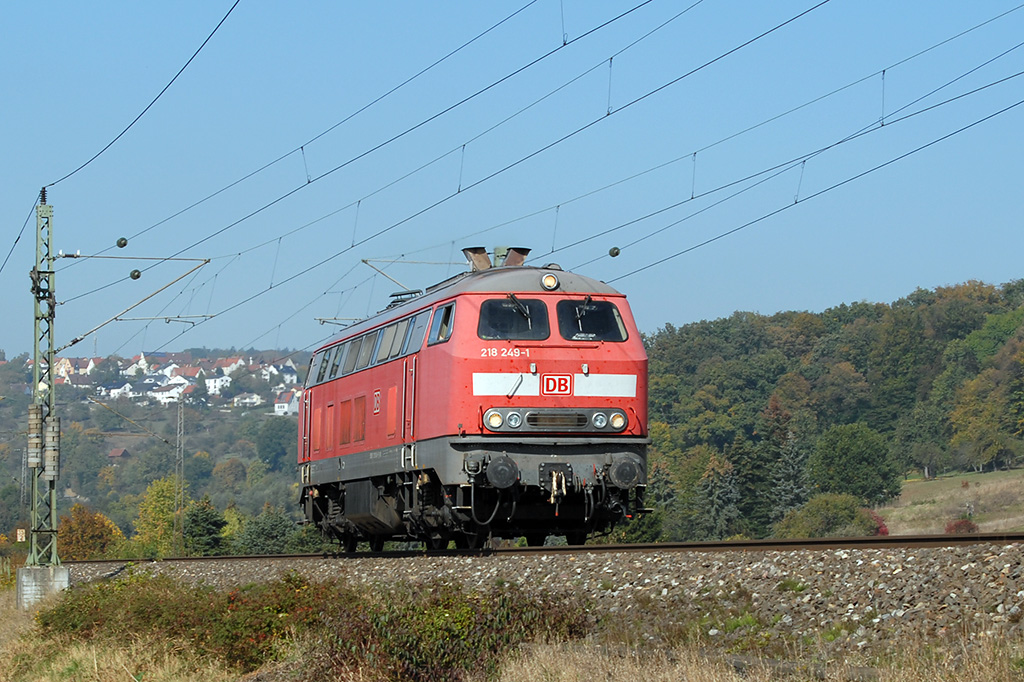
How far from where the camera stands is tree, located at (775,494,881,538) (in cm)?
7769

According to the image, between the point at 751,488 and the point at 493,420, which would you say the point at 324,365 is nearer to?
the point at 493,420

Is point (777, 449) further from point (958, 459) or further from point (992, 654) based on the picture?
point (992, 654)

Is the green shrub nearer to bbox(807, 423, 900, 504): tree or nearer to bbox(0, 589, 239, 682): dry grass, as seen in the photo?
bbox(0, 589, 239, 682): dry grass

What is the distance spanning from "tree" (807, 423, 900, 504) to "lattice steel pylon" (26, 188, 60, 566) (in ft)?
242

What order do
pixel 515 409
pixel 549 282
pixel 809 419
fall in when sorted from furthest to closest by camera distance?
pixel 809 419 < pixel 549 282 < pixel 515 409

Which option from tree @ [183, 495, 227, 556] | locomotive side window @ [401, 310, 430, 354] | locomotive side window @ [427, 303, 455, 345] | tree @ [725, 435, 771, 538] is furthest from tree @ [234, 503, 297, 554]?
locomotive side window @ [427, 303, 455, 345]

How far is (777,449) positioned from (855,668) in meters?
89.4

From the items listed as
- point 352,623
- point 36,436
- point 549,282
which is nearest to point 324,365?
point 36,436

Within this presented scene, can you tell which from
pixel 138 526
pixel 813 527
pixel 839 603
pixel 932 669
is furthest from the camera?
pixel 138 526

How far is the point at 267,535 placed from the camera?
67.2 m

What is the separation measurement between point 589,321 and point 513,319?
116 cm

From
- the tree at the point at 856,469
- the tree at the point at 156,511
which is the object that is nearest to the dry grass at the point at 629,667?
the tree at the point at 856,469

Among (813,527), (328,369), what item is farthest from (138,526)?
(328,369)

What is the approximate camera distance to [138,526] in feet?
547
